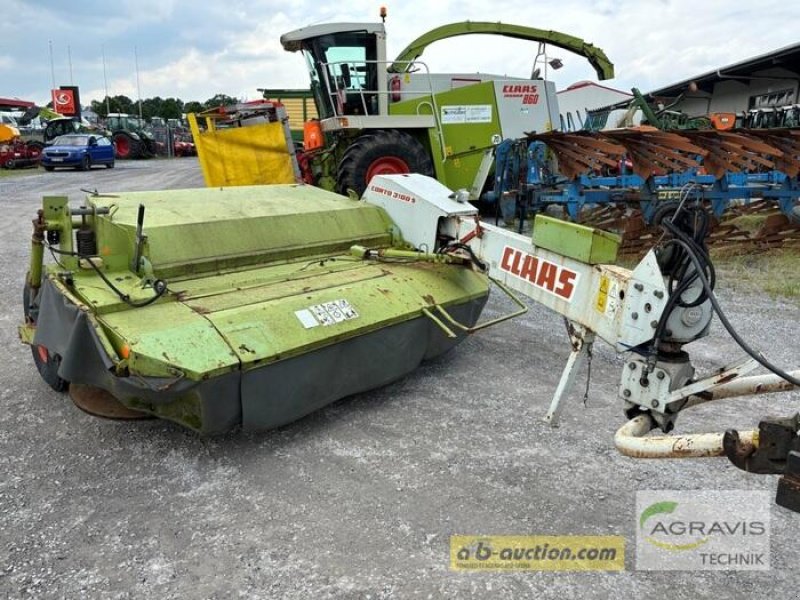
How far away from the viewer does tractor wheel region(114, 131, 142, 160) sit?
25.2 metres

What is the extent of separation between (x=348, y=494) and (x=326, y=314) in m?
Result: 0.83

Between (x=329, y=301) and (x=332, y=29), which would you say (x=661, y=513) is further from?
(x=332, y=29)

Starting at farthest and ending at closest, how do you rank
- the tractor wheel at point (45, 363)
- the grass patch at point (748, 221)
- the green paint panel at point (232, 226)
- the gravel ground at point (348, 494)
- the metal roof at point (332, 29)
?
the grass patch at point (748, 221) < the metal roof at point (332, 29) < the tractor wheel at point (45, 363) < the green paint panel at point (232, 226) < the gravel ground at point (348, 494)

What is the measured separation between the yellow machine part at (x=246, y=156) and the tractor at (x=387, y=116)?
0.66 m

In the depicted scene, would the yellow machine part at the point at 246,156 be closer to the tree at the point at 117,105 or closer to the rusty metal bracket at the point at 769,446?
the rusty metal bracket at the point at 769,446

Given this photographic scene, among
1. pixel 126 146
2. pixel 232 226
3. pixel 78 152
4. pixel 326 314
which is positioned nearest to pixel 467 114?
pixel 232 226

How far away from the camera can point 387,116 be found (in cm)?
750

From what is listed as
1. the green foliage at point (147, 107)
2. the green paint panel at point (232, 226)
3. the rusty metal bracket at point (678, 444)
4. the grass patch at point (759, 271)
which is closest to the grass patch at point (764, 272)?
the grass patch at point (759, 271)

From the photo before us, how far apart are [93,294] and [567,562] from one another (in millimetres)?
2129

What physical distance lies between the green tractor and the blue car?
6016 mm

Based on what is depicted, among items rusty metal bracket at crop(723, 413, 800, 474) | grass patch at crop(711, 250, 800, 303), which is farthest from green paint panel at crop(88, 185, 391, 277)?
grass patch at crop(711, 250, 800, 303)

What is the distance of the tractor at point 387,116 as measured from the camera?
7.28 metres

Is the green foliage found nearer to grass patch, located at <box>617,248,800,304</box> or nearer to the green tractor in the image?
the green tractor

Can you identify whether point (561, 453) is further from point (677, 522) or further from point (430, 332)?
point (430, 332)
